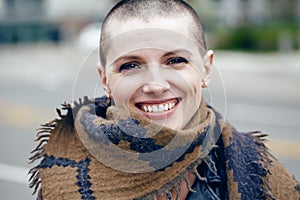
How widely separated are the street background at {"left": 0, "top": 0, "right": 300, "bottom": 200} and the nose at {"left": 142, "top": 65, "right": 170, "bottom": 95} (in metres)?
0.21

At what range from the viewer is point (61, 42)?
1313 inches

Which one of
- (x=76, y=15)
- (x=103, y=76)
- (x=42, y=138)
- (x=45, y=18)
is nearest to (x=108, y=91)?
(x=103, y=76)

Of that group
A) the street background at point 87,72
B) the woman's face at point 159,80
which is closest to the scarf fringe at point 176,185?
the woman's face at point 159,80

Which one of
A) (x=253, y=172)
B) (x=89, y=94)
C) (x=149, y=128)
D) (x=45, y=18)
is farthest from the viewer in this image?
(x=45, y=18)

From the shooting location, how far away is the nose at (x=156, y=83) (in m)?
1.77

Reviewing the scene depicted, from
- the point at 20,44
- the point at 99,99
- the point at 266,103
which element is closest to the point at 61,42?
the point at 20,44

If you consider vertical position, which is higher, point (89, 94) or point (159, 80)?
point (89, 94)

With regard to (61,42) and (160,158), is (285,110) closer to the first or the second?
(160,158)

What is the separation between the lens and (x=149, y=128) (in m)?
1.74

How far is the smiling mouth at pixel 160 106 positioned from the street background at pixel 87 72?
17 centimetres

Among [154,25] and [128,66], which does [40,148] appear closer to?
[128,66]

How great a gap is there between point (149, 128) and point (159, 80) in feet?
0.42

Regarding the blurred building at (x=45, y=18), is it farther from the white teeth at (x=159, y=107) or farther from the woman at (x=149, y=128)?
the white teeth at (x=159, y=107)

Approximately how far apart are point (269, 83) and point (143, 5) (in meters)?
15.9
